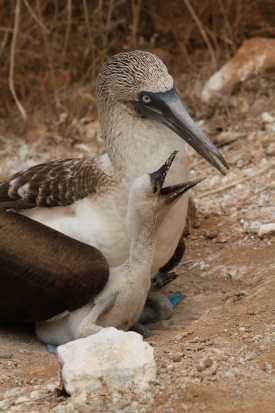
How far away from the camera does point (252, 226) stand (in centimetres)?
525

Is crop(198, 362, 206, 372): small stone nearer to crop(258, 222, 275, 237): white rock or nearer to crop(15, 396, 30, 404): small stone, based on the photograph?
crop(15, 396, 30, 404): small stone

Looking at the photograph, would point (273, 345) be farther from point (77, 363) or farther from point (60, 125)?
point (60, 125)

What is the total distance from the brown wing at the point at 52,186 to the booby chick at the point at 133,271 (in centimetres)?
49

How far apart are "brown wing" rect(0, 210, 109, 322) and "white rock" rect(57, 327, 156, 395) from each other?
1.05 metres

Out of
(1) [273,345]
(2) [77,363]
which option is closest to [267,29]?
(1) [273,345]

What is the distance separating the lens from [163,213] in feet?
12.0

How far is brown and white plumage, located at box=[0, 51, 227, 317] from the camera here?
3.71 metres

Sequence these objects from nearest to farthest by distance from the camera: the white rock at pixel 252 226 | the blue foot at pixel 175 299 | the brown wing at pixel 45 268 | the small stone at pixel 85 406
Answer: the small stone at pixel 85 406, the brown wing at pixel 45 268, the blue foot at pixel 175 299, the white rock at pixel 252 226

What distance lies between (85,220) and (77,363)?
4.90ft

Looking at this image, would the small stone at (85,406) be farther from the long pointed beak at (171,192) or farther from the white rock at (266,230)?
the white rock at (266,230)

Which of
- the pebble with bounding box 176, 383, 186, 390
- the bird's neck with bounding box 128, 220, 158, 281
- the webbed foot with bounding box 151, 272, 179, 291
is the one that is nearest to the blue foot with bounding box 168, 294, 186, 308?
the webbed foot with bounding box 151, 272, 179, 291

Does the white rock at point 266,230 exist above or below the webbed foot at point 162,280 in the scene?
above

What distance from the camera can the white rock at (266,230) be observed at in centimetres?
501

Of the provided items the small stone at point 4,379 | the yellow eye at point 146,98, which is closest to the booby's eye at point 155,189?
the yellow eye at point 146,98
